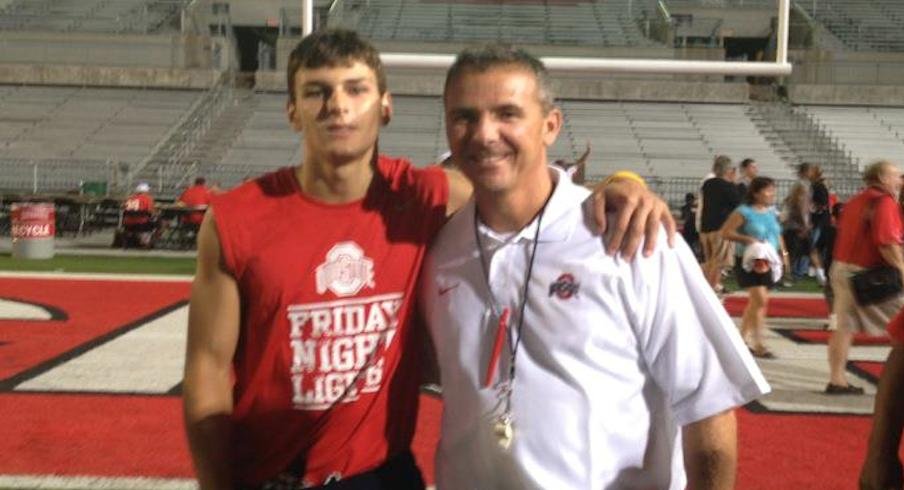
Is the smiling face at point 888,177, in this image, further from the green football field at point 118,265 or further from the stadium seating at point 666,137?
the stadium seating at point 666,137

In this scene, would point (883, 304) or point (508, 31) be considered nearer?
point (883, 304)

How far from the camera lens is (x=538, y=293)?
2014 mm

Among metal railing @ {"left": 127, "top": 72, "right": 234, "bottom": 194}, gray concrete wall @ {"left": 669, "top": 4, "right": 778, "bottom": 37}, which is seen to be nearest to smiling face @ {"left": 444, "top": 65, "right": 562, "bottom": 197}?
gray concrete wall @ {"left": 669, "top": 4, "right": 778, "bottom": 37}

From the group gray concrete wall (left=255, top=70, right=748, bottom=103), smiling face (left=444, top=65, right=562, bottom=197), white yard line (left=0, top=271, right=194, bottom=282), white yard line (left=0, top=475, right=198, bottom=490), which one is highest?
gray concrete wall (left=255, top=70, right=748, bottom=103)

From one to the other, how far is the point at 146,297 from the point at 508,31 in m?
6.84

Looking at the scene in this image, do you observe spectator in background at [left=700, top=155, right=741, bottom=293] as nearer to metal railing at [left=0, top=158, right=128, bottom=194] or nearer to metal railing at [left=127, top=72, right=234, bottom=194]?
metal railing at [left=127, top=72, right=234, bottom=194]

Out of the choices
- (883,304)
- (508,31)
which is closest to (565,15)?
(508,31)

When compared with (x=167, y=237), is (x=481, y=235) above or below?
above

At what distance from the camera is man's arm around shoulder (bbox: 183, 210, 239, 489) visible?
6.99ft

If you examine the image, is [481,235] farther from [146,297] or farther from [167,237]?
[167,237]

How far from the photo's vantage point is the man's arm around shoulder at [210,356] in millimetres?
2131

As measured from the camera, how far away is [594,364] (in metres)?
1.98

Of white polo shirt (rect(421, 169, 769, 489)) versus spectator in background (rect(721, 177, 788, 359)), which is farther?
spectator in background (rect(721, 177, 788, 359))

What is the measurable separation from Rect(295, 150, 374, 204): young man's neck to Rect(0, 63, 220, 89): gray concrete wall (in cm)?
2698
